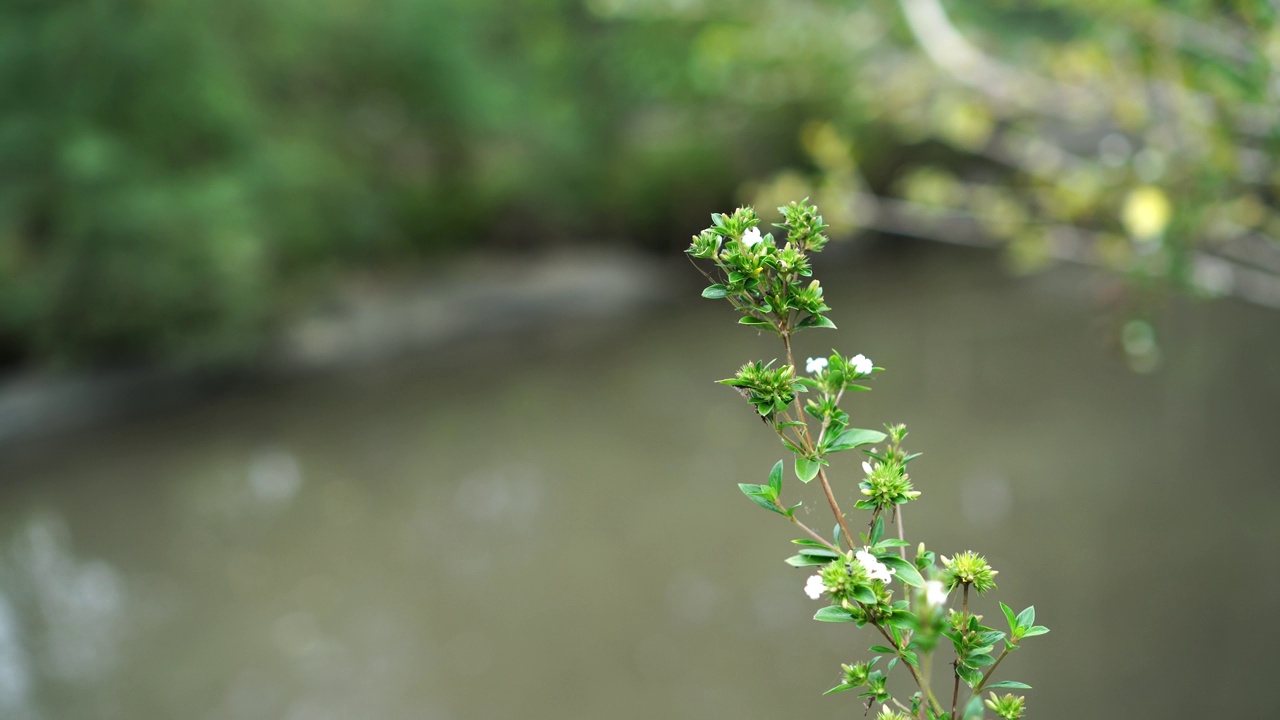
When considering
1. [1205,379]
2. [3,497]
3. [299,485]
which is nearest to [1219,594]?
[1205,379]

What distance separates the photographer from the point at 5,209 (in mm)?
7172

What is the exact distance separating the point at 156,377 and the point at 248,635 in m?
4.00

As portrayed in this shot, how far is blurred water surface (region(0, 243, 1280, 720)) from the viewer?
374cm

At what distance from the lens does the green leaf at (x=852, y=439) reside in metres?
0.93

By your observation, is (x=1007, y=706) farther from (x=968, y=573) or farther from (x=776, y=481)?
(x=776, y=481)

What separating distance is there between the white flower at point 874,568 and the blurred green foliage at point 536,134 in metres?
1.48

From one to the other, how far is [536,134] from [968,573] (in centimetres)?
969

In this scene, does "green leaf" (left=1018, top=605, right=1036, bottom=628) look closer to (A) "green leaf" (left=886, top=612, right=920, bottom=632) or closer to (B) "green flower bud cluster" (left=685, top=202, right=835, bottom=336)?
(A) "green leaf" (left=886, top=612, right=920, bottom=632)

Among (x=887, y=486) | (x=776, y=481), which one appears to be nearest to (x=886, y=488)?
(x=887, y=486)

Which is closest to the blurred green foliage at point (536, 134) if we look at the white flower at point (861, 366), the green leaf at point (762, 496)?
the white flower at point (861, 366)

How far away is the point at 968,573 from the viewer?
0.94 m

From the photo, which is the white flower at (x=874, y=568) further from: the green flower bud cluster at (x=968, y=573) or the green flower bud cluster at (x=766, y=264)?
the green flower bud cluster at (x=766, y=264)

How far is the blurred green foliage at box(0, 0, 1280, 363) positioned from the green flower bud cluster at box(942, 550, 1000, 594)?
1.39 m

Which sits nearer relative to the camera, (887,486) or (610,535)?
(887,486)
